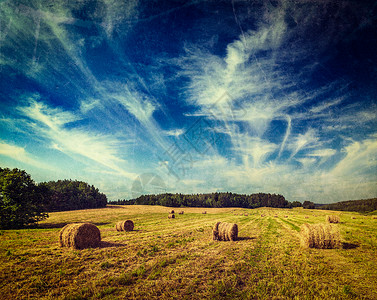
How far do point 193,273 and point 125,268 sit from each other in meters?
3.74

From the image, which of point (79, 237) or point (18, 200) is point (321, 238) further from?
point (18, 200)

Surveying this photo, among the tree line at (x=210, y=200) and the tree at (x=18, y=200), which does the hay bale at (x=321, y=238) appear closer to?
the tree at (x=18, y=200)

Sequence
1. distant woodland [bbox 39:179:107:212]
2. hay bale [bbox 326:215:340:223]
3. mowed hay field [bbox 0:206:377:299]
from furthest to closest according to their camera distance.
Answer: distant woodland [bbox 39:179:107:212]
hay bale [bbox 326:215:340:223]
mowed hay field [bbox 0:206:377:299]

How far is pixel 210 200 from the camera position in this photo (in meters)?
123

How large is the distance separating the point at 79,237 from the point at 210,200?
114653 mm

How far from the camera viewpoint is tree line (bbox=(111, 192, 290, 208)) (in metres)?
110

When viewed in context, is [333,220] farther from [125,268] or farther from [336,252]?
[125,268]

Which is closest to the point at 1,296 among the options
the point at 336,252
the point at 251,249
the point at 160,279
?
the point at 160,279

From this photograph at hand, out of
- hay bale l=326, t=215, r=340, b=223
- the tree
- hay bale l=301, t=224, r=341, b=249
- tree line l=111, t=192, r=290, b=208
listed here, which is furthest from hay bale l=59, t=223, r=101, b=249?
tree line l=111, t=192, r=290, b=208

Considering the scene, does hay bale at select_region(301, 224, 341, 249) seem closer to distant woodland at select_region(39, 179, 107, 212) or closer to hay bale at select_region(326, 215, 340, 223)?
hay bale at select_region(326, 215, 340, 223)

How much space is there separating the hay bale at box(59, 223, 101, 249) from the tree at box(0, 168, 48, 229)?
14809mm

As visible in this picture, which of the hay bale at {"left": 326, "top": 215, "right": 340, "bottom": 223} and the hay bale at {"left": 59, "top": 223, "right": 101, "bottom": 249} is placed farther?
the hay bale at {"left": 326, "top": 215, "right": 340, "bottom": 223}

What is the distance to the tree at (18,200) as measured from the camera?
23.1 meters

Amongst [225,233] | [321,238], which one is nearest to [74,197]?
[225,233]
